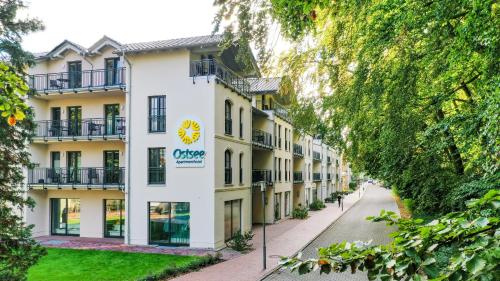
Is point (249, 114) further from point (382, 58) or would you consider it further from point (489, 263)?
point (489, 263)

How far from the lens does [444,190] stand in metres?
13.7

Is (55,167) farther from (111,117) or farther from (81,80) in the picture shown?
(81,80)

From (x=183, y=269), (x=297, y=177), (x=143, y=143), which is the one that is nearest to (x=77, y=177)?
(x=143, y=143)

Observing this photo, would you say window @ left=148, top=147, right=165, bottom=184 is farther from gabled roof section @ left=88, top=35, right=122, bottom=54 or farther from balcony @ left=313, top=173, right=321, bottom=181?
balcony @ left=313, top=173, right=321, bottom=181

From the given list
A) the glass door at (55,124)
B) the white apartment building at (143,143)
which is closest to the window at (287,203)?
the white apartment building at (143,143)

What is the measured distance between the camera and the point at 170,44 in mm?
22109

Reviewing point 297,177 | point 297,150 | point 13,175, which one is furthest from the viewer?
point 297,150

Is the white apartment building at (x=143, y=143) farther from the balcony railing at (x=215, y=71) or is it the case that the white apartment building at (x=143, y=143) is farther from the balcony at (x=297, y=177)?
the balcony at (x=297, y=177)

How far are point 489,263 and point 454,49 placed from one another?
22.1 ft

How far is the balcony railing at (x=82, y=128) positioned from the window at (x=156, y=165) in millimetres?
2398

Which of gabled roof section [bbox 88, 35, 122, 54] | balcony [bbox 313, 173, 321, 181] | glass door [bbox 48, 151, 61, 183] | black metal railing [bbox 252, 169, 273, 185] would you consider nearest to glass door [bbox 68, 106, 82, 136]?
glass door [bbox 48, 151, 61, 183]

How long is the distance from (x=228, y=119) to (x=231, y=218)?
613cm

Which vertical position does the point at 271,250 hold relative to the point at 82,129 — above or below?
below

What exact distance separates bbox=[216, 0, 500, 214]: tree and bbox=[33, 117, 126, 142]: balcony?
1329cm
